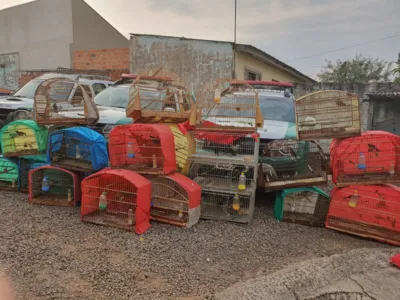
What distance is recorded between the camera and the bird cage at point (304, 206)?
14.4ft

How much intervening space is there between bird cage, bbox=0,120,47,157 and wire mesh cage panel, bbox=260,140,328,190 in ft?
11.0

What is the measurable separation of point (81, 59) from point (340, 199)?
51.1 feet

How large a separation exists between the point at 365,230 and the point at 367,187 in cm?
53

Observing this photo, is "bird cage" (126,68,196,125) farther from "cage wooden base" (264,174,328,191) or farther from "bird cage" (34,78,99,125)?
"cage wooden base" (264,174,328,191)

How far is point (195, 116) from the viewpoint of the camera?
4895 mm

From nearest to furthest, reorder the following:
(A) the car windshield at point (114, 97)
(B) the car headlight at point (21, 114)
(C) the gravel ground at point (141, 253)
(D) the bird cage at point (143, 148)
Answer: (C) the gravel ground at point (141, 253), (D) the bird cage at point (143, 148), (B) the car headlight at point (21, 114), (A) the car windshield at point (114, 97)

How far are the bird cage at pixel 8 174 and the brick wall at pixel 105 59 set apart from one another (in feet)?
35.0

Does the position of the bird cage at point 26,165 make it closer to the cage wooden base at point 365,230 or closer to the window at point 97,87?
the window at point 97,87

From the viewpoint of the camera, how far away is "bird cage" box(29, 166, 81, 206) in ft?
15.6

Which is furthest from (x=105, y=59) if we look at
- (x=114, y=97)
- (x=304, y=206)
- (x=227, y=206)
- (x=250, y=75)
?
(x=304, y=206)

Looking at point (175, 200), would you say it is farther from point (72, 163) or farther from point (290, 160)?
point (290, 160)

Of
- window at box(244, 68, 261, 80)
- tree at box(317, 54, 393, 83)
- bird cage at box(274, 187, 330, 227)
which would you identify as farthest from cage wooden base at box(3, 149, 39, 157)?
tree at box(317, 54, 393, 83)

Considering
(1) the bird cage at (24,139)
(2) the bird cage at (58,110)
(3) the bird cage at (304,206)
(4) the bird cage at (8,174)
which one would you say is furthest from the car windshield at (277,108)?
(4) the bird cage at (8,174)

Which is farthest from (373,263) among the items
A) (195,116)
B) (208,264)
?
(195,116)
